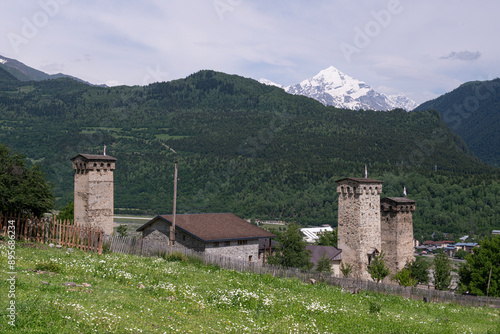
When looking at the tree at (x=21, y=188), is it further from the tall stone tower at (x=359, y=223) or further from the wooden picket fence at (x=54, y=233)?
the tall stone tower at (x=359, y=223)

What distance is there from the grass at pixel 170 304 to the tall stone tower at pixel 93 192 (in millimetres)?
15308

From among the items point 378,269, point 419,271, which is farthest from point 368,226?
point 419,271

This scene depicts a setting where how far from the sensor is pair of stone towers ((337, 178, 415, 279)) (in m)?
49.9

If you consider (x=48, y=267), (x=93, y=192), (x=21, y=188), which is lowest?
(x=48, y=267)

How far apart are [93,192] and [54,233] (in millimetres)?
13025

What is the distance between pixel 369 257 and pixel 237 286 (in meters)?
31.4

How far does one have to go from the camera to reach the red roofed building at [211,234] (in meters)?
40.9

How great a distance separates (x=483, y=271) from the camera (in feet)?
164

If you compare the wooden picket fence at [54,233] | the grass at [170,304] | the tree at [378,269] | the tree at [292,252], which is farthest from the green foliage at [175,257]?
the tree at [378,269]

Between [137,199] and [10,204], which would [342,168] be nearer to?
[137,199]

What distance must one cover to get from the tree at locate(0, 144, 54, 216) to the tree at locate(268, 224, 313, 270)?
74.5 feet

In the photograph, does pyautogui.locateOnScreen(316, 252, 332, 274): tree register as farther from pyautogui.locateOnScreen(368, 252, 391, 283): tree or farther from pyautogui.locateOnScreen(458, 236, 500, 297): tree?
pyautogui.locateOnScreen(458, 236, 500, 297): tree

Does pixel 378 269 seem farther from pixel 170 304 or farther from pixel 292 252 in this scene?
pixel 170 304

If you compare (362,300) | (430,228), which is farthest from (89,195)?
(430,228)
